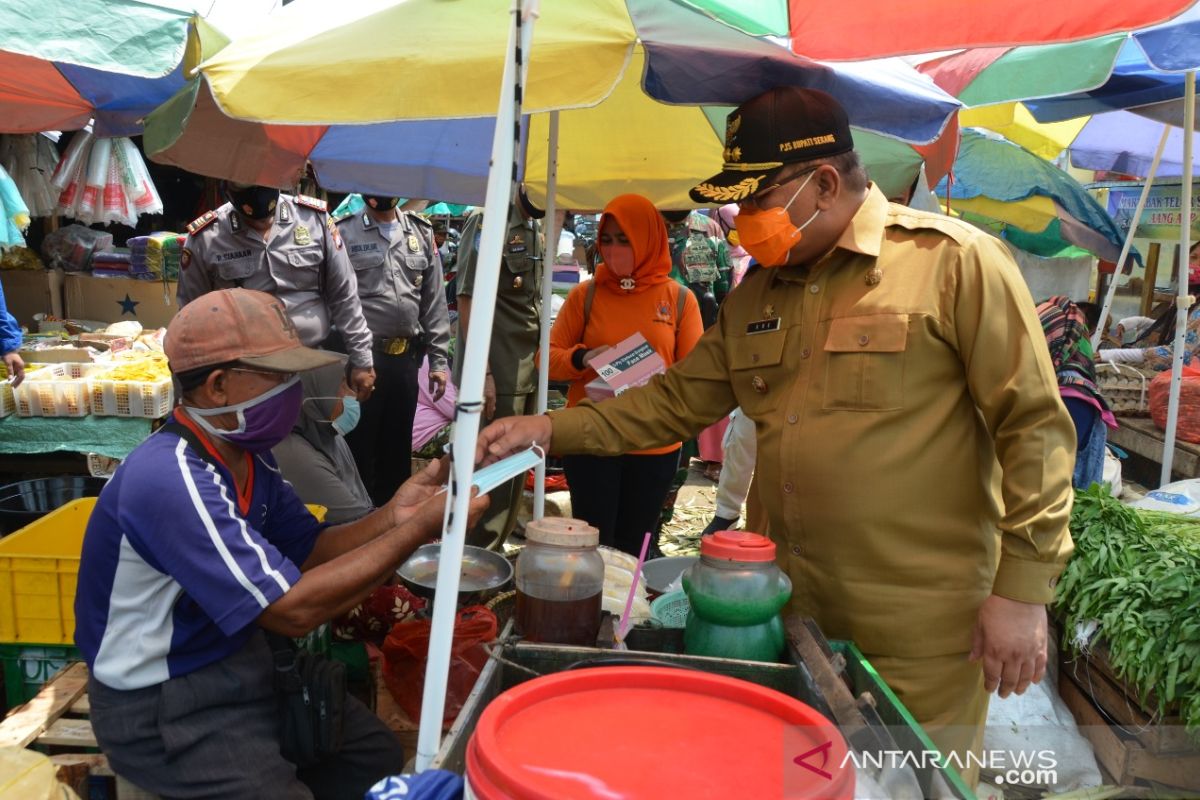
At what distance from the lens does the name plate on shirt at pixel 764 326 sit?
2422 mm

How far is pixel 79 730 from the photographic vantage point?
9.36 feet

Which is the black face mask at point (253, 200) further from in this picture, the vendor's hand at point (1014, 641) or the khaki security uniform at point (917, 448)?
the vendor's hand at point (1014, 641)

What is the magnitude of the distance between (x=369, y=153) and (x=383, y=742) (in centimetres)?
284

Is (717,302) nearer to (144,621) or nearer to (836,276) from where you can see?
(836,276)

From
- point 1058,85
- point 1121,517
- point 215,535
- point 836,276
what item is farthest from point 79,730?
point 1058,85

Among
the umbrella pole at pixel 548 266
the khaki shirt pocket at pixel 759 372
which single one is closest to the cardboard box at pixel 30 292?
the umbrella pole at pixel 548 266

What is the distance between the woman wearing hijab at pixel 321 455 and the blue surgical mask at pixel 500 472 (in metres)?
2.02

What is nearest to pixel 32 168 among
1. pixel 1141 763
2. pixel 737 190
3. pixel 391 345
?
pixel 391 345

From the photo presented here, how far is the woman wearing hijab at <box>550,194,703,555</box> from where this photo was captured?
445 centimetres

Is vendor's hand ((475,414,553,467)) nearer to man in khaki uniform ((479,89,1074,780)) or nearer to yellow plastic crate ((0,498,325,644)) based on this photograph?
man in khaki uniform ((479,89,1074,780))

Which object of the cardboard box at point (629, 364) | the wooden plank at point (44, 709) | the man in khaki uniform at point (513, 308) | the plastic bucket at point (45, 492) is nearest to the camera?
the wooden plank at point (44, 709)

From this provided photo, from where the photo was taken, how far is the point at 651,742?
1520 millimetres

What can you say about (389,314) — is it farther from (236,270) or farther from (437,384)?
(236,270)

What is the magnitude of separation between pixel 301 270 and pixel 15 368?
2.04 metres
